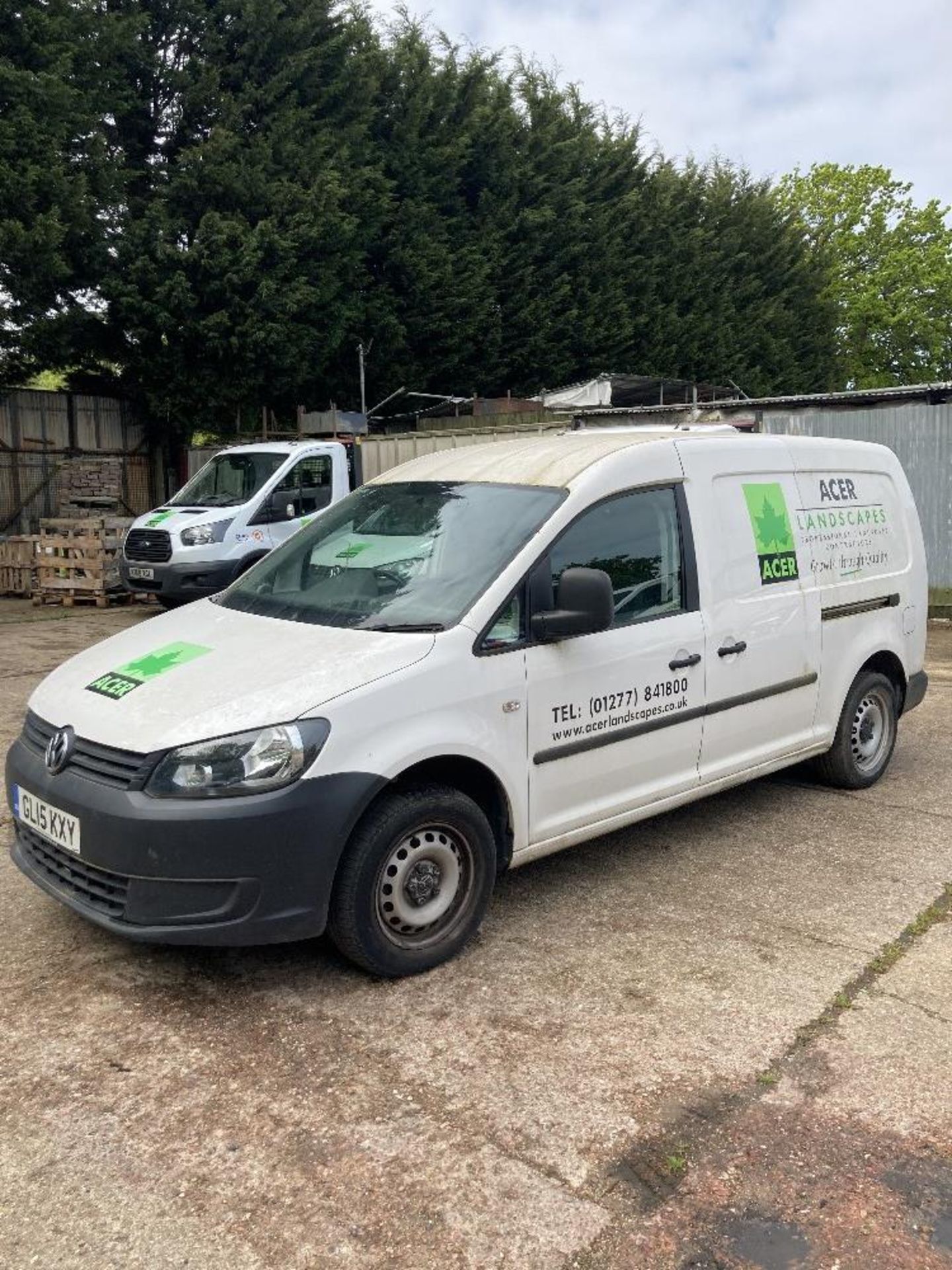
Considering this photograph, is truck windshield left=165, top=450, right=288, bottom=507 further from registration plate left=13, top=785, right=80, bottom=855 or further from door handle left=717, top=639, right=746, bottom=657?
registration plate left=13, top=785, right=80, bottom=855

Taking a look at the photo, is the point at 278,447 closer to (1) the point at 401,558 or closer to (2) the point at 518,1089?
(1) the point at 401,558

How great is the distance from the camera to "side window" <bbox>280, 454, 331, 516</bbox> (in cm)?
1275

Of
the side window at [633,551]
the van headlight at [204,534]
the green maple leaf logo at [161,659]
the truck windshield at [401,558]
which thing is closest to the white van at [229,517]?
the van headlight at [204,534]

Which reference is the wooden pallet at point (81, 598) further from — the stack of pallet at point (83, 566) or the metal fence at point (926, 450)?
the metal fence at point (926, 450)

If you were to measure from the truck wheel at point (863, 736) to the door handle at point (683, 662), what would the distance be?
141cm

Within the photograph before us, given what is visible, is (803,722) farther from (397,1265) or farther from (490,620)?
(397,1265)

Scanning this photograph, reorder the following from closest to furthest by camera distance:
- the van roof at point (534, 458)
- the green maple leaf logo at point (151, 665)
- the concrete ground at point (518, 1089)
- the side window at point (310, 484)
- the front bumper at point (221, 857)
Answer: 1. the concrete ground at point (518, 1089)
2. the front bumper at point (221, 857)
3. the green maple leaf logo at point (151, 665)
4. the van roof at point (534, 458)
5. the side window at point (310, 484)

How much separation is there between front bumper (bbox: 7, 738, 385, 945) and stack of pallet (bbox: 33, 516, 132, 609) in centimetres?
1101

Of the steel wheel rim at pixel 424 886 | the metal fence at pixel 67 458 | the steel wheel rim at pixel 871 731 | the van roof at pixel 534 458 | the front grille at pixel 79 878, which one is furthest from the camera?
the metal fence at pixel 67 458

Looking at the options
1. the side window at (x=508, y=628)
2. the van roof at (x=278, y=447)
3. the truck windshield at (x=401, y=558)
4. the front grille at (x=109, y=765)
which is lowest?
the front grille at (x=109, y=765)

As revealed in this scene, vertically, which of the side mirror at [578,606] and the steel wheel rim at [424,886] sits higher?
the side mirror at [578,606]

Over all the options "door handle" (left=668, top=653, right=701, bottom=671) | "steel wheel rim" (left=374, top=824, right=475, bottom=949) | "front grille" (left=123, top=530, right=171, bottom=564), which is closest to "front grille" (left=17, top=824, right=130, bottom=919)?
"steel wheel rim" (left=374, top=824, right=475, bottom=949)

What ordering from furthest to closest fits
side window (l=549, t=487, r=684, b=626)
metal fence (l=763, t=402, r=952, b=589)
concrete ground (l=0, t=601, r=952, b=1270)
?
metal fence (l=763, t=402, r=952, b=589), side window (l=549, t=487, r=684, b=626), concrete ground (l=0, t=601, r=952, b=1270)

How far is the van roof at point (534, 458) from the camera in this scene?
13.7ft
